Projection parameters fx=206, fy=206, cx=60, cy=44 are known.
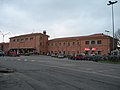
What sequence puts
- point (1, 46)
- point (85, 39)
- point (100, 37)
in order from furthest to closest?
point (1, 46), point (85, 39), point (100, 37)

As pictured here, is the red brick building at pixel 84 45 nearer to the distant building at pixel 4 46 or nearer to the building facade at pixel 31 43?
the building facade at pixel 31 43

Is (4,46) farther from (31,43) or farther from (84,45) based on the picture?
(84,45)

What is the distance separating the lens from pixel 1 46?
14338 cm

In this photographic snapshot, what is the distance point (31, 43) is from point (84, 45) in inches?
1196

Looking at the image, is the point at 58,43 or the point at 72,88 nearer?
the point at 72,88

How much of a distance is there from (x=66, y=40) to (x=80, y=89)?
8909 cm

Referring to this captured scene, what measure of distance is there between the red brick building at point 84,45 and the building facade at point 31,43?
425 cm

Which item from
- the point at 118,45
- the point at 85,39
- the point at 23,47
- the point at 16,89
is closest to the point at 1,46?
the point at 23,47

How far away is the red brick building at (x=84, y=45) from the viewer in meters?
82.4

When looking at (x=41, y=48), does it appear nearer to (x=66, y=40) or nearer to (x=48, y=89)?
(x=66, y=40)

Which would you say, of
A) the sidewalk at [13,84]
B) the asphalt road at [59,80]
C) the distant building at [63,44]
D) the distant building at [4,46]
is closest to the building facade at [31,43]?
the distant building at [63,44]

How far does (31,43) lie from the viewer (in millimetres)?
106812

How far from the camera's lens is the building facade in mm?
104000

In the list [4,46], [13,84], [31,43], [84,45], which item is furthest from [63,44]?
[13,84]
